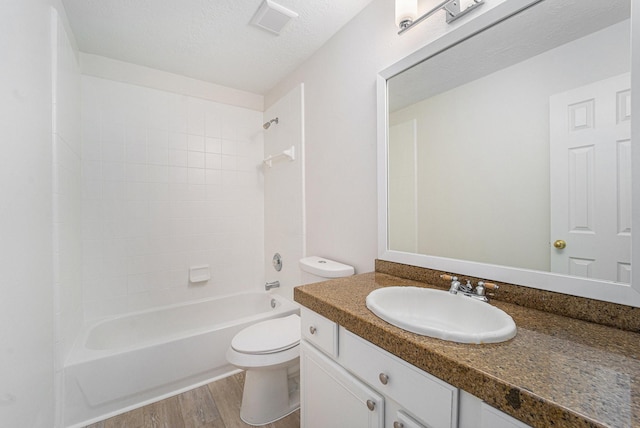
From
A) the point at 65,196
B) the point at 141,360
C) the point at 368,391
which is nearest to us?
the point at 368,391

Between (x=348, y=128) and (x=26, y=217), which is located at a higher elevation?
(x=348, y=128)

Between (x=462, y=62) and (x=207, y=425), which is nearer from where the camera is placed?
(x=462, y=62)

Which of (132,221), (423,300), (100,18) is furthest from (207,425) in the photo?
(100,18)

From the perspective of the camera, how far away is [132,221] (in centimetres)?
210

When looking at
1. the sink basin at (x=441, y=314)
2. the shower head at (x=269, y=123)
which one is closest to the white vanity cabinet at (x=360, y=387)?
the sink basin at (x=441, y=314)

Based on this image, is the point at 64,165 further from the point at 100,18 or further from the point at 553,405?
the point at 553,405

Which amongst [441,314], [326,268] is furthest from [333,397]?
[326,268]

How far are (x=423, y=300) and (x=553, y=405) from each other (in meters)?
0.61

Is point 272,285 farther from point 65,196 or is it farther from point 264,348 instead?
point 65,196

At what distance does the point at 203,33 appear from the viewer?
172 cm

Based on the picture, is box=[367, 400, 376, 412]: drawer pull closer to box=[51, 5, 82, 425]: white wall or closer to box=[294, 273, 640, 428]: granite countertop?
box=[294, 273, 640, 428]: granite countertop

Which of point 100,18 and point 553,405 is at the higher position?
point 100,18

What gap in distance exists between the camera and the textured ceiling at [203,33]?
1.49 meters

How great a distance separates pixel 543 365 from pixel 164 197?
8.25ft
